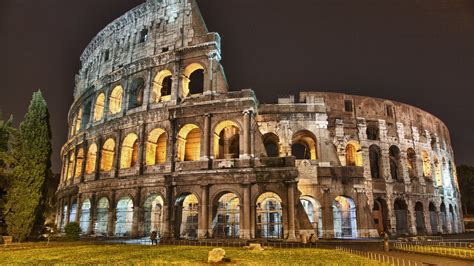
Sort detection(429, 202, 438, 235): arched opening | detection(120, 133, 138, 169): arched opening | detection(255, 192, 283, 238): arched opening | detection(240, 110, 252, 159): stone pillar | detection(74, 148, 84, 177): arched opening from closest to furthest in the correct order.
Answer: detection(240, 110, 252, 159): stone pillar < detection(255, 192, 283, 238): arched opening < detection(120, 133, 138, 169): arched opening < detection(74, 148, 84, 177): arched opening < detection(429, 202, 438, 235): arched opening

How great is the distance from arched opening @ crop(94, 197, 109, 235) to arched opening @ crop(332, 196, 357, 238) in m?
15.8

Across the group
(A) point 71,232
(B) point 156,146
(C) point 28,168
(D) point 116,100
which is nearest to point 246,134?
(B) point 156,146

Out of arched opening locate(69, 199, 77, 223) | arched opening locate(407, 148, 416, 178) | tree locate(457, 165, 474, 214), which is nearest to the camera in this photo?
arched opening locate(69, 199, 77, 223)

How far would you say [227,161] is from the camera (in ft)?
Result: 63.5

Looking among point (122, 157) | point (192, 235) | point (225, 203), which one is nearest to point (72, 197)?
point (122, 157)

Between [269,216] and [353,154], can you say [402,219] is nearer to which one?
[353,154]

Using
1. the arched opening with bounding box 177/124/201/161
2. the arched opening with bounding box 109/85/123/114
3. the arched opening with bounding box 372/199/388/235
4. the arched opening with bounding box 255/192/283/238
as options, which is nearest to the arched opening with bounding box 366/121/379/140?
the arched opening with bounding box 372/199/388/235

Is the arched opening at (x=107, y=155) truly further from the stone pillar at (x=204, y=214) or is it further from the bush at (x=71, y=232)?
the stone pillar at (x=204, y=214)

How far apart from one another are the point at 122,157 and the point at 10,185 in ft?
22.9

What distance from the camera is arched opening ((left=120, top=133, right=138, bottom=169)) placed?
75.2 feet

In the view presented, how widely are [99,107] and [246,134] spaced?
1402cm

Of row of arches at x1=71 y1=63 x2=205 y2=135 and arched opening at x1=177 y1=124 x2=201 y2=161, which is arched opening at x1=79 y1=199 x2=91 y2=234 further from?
arched opening at x1=177 y1=124 x2=201 y2=161

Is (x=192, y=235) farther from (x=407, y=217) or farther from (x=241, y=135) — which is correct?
(x=407, y=217)

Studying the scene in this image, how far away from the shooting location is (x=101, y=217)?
76.9 ft
